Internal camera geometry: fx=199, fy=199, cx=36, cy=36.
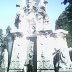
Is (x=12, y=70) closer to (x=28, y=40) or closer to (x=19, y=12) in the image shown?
(x=28, y=40)

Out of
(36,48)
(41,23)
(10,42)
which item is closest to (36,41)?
(36,48)

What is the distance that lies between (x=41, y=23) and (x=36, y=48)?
9.16 feet

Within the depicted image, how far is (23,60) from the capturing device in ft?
67.7

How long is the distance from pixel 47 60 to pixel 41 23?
4144 millimetres

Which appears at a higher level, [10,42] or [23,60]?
[10,42]

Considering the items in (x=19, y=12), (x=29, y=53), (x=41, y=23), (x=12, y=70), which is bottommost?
(x=12, y=70)

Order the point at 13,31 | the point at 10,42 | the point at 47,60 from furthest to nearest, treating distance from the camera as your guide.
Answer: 1. the point at 10,42
2. the point at 13,31
3. the point at 47,60

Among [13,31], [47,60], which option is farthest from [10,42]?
[47,60]

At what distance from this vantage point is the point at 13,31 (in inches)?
830

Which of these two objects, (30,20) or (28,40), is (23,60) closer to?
(28,40)

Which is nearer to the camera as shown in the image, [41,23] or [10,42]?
[41,23]

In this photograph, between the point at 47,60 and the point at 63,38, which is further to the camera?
the point at 63,38

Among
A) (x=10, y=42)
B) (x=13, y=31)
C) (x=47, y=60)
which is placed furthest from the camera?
(x=10, y=42)

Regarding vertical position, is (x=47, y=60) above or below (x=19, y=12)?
below
